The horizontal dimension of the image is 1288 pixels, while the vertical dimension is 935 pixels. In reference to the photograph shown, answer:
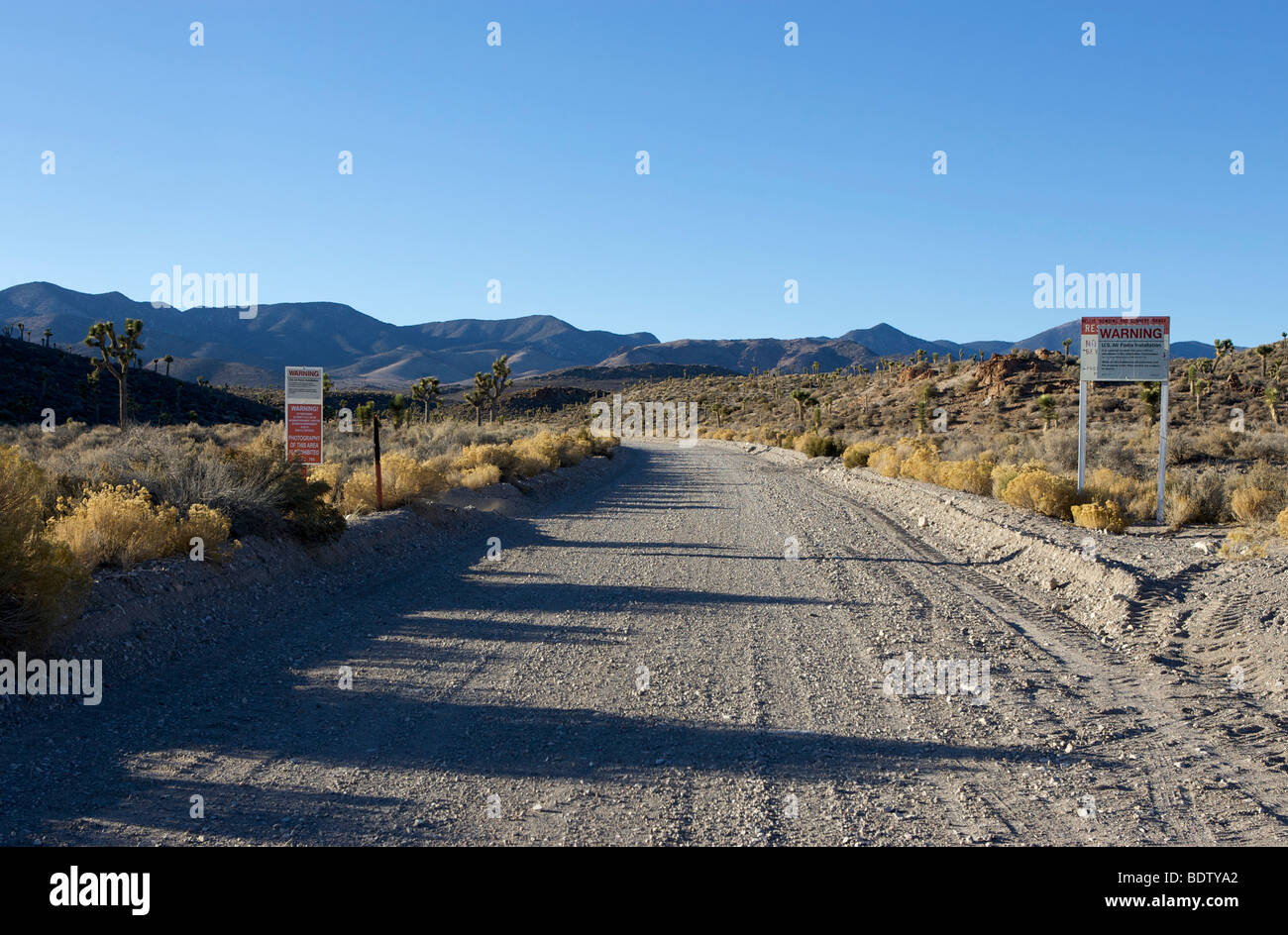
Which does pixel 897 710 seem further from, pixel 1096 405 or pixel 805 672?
pixel 1096 405

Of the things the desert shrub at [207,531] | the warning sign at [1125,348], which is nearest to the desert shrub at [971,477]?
the warning sign at [1125,348]

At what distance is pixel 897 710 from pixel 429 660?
397 centimetres

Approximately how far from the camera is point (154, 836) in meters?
4.20

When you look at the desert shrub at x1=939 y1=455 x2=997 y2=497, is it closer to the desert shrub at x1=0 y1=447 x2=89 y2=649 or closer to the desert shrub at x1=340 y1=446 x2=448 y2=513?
the desert shrub at x1=340 y1=446 x2=448 y2=513

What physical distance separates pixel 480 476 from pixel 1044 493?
503 inches

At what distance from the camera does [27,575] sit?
255 inches

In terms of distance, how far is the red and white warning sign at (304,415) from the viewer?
1349 cm

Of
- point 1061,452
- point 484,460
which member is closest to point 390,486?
point 484,460

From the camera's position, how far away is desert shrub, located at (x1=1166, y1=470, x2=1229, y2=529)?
1523 centimetres

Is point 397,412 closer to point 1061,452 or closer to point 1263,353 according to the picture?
point 1061,452

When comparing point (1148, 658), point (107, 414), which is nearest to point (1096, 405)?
point (1148, 658)

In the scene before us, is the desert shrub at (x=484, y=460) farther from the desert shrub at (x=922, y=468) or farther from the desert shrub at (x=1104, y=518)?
the desert shrub at (x=1104, y=518)

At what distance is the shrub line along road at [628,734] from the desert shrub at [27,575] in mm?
770

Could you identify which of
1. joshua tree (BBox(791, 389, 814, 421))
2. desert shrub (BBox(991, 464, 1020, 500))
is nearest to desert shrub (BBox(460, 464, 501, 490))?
desert shrub (BBox(991, 464, 1020, 500))
